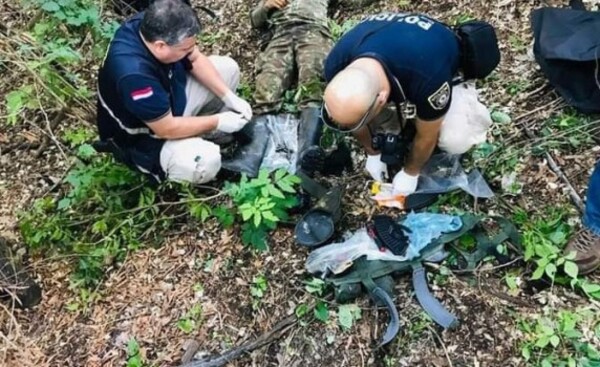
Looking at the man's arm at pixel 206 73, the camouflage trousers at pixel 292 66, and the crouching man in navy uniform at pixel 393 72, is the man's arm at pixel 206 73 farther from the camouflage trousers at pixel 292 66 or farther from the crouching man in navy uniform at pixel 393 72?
the crouching man in navy uniform at pixel 393 72

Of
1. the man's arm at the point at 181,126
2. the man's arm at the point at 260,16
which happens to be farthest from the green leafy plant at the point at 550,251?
the man's arm at the point at 260,16

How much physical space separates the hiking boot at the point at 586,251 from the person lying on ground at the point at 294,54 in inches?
50.2

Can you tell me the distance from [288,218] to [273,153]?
43 cm

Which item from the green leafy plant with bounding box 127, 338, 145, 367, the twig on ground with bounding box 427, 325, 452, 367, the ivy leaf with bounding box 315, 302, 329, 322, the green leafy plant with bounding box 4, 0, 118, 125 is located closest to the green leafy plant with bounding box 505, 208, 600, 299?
the twig on ground with bounding box 427, 325, 452, 367

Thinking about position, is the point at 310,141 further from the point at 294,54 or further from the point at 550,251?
the point at 550,251

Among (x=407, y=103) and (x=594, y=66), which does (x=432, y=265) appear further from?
(x=594, y=66)

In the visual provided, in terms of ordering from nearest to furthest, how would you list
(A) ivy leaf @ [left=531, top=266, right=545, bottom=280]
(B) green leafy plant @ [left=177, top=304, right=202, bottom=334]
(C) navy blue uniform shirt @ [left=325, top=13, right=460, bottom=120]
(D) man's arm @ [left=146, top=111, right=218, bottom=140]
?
(C) navy blue uniform shirt @ [left=325, top=13, right=460, bottom=120] < (A) ivy leaf @ [left=531, top=266, right=545, bottom=280] < (B) green leafy plant @ [left=177, top=304, right=202, bottom=334] < (D) man's arm @ [left=146, top=111, right=218, bottom=140]

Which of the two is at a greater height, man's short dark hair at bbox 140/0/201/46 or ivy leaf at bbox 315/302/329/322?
man's short dark hair at bbox 140/0/201/46

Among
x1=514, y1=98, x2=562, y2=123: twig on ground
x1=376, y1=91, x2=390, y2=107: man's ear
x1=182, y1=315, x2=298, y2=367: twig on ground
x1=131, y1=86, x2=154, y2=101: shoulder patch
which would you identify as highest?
x1=376, y1=91, x2=390, y2=107: man's ear

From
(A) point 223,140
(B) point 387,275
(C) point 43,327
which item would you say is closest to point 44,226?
(C) point 43,327

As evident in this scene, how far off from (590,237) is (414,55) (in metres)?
1.03

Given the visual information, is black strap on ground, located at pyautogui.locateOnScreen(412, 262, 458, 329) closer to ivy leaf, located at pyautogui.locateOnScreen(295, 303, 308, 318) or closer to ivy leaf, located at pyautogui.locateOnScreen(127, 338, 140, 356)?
ivy leaf, located at pyautogui.locateOnScreen(295, 303, 308, 318)

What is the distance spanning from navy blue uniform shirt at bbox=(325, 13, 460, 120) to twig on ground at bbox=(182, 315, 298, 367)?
3.38 ft

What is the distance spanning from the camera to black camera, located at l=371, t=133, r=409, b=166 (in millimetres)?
2818
